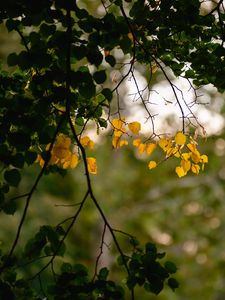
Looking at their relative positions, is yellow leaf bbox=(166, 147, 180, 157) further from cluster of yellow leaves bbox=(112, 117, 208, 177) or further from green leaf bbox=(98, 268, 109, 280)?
green leaf bbox=(98, 268, 109, 280)

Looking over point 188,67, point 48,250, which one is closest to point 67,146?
point 48,250

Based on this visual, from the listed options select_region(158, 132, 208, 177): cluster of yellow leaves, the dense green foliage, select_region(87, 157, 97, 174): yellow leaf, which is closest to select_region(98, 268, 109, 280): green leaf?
the dense green foliage

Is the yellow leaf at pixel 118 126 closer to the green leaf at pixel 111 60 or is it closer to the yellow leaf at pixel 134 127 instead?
the yellow leaf at pixel 134 127

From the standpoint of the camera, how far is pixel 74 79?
1.36 m

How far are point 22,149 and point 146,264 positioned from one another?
572mm

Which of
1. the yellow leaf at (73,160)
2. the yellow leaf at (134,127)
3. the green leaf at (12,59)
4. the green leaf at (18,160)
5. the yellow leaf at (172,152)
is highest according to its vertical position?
the yellow leaf at (134,127)

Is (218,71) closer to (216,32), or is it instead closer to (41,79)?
(216,32)

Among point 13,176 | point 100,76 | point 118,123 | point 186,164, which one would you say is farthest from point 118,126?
point 13,176

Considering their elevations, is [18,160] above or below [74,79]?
below

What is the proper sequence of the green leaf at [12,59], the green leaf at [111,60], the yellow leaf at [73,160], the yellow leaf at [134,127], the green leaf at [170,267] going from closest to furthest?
1. the green leaf at [12,59]
2. the green leaf at [111,60]
3. the green leaf at [170,267]
4. the yellow leaf at [73,160]
5. the yellow leaf at [134,127]

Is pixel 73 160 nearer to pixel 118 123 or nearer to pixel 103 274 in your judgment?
pixel 118 123

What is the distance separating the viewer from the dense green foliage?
1358mm

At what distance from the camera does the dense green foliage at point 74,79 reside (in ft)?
4.46

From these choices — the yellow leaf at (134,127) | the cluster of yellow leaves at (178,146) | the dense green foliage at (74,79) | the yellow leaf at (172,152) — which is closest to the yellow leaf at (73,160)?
the dense green foliage at (74,79)
